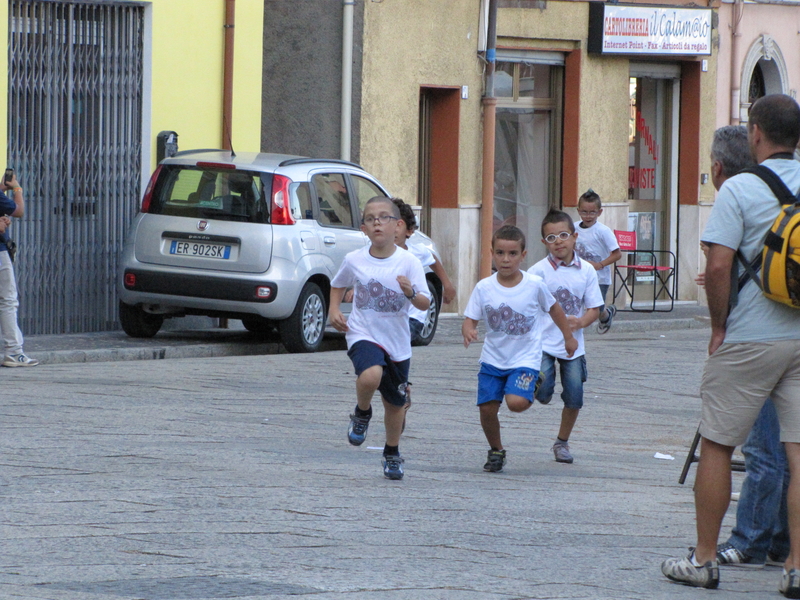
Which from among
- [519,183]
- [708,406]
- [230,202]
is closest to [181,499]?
[708,406]

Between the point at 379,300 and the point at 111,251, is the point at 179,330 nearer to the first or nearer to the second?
the point at 111,251

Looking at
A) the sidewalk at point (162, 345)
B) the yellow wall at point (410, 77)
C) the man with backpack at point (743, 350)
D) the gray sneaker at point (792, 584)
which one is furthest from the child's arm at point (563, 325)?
the yellow wall at point (410, 77)

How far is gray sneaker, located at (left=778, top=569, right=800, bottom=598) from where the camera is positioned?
5.38 meters

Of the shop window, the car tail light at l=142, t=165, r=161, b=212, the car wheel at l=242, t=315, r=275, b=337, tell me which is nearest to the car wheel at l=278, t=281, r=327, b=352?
the car wheel at l=242, t=315, r=275, b=337

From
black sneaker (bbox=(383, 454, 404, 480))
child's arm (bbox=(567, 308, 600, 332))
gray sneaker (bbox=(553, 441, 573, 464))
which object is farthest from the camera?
gray sneaker (bbox=(553, 441, 573, 464))

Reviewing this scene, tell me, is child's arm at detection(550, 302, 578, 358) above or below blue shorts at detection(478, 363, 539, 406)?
above

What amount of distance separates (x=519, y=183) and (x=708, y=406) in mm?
16398

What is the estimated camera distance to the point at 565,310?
9.05 meters

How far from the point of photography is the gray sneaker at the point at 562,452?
8.90 metres

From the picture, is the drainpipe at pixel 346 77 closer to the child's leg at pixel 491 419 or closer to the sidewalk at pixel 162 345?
the sidewalk at pixel 162 345

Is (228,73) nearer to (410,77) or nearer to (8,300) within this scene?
(410,77)

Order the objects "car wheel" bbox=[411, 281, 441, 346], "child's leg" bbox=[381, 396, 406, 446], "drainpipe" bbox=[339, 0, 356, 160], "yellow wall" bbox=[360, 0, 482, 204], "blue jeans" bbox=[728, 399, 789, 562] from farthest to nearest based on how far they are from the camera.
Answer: "yellow wall" bbox=[360, 0, 482, 204] → "drainpipe" bbox=[339, 0, 356, 160] → "car wheel" bbox=[411, 281, 441, 346] → "child's leg" bbox=[381, 396, 406, 446] → "blue jeans" bbox=[728, 399, 789, 562]

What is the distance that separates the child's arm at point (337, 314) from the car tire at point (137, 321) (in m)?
6.82

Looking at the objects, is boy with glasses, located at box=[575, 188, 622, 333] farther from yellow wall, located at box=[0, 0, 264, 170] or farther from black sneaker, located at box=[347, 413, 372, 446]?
black sneaker, located at box=[347, 413, 372, 446]
